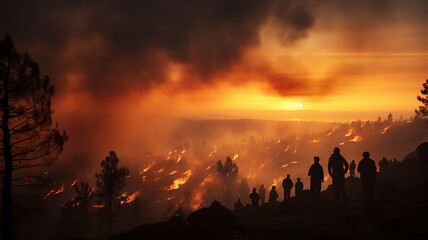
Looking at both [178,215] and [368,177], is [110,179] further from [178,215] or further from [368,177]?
[368,177]

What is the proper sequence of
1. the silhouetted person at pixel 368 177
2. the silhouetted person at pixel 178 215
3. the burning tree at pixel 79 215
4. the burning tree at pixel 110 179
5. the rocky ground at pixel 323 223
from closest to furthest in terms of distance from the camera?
1. the rocky ground at pixel 323 223
2. the silhouetted person at pixel 368 177
3. the silhouetted person at pixel 178 215
4. the burning tree at pixel 110 179
5. the burning tree at pixel 79 215

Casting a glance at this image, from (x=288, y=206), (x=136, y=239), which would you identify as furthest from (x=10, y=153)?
(x=288, y=206)

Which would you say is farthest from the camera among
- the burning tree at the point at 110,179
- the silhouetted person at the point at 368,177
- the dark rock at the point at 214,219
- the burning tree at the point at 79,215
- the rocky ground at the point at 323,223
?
the burning tree at the point at 79,215

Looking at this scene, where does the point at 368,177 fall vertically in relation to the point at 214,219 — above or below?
above

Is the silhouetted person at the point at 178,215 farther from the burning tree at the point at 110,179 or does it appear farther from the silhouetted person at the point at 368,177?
the burning tree at the point at 110,179

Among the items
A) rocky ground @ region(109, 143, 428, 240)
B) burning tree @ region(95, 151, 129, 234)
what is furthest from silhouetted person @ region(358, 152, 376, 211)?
burning tree @ region(95, 151, 129, 234)

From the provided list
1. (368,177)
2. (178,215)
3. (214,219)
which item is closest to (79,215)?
(178,215)

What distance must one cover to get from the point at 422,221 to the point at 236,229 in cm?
851

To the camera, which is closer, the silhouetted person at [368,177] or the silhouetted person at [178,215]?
the silhouetted person at [368,177]

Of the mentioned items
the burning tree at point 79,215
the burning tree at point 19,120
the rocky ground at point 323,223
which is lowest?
the burning tree at point 79,215

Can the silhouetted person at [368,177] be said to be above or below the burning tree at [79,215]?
above

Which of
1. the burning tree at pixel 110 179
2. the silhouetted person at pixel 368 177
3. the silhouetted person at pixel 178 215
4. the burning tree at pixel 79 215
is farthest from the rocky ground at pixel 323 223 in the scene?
the burning tree at pixel 79 215

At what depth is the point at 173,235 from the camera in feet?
47.0

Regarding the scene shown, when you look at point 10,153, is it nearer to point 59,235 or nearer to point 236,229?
point 236,229
